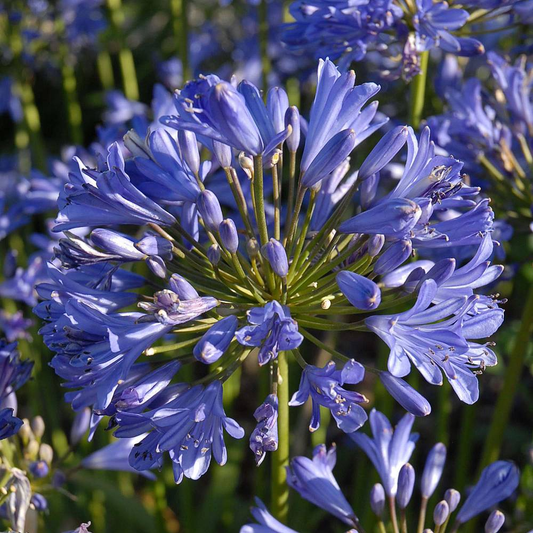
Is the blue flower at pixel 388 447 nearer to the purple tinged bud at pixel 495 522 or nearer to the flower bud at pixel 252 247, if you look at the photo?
the purple tinged bud at pixel 495 522

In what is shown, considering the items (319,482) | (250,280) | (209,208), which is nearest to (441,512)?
(319,482)

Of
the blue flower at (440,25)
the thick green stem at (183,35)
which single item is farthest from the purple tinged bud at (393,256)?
the thick green stem at (183,35)

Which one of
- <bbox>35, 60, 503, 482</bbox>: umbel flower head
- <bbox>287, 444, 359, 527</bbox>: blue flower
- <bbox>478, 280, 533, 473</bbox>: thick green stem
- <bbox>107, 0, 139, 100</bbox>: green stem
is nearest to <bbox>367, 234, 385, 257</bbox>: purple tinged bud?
<bbox>35, 60, 503, 482</bbox>: umbel flower head

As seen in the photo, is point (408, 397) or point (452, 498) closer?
point (408, 397)

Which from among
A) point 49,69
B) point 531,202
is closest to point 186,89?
point 531,202

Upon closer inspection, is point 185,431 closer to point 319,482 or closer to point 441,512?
point 319,482

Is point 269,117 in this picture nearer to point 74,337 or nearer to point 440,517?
point 74,337
